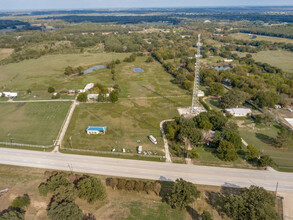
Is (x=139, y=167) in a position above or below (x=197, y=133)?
below

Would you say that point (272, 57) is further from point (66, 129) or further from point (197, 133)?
point (66, 129)

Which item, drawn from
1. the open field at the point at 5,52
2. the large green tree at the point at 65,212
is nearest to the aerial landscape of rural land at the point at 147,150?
the large green tree at the point at 65,212

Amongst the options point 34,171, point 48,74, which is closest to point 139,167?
point 34,171

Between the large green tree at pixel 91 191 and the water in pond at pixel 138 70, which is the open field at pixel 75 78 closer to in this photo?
the water in pond at pixel 138 70

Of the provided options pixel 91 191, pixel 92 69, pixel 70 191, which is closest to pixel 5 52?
pixel 92 69

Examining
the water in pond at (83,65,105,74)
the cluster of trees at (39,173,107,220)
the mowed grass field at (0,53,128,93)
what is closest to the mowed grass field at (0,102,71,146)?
the cluster of trees at (39,173,107,220)
